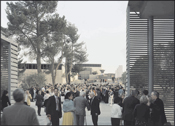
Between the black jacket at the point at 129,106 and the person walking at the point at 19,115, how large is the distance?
5.57 m

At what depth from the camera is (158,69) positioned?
1364 cm

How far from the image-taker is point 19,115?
17.7ft

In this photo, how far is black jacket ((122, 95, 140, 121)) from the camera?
419 inches

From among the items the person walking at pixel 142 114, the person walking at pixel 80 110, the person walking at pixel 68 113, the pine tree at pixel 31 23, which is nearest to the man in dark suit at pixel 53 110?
the person walking at pixel 80 110

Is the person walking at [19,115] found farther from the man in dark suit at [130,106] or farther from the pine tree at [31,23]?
the pine tree at [31,23]

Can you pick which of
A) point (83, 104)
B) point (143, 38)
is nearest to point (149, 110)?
point (83, 104)

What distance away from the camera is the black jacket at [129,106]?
10.6 m

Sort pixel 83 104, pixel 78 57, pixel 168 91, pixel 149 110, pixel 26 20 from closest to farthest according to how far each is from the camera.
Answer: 1. pixel 149 110
2. pixel 83 104
3. pixel 168 91
4. pixel 26 20
5. pixel 78 57

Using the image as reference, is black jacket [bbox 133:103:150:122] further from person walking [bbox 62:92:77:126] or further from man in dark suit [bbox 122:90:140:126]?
person walking [bbox 62:92:77:126]

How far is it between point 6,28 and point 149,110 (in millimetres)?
42618

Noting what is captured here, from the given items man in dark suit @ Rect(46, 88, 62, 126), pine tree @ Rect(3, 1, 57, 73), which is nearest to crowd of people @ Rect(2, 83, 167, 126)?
man in dark suit @ Rect(46, 88, 62, 126)

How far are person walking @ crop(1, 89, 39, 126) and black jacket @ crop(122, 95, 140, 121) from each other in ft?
18.3

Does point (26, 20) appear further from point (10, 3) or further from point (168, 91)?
point (168, 91)

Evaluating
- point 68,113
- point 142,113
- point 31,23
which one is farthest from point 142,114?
point 31,23
